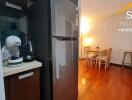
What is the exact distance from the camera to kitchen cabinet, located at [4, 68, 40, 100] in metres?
1.07

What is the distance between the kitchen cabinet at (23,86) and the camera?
107cm

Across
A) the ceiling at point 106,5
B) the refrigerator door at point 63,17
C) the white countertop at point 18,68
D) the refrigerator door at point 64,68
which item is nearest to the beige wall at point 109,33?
the ceiling at point 106,5

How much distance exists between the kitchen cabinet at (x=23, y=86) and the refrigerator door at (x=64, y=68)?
219 millimetres

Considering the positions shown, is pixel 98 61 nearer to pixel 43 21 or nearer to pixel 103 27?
pixel 103 27

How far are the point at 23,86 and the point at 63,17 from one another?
0.90 metres

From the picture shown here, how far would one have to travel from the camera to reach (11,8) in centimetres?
130

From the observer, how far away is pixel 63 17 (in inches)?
57.8

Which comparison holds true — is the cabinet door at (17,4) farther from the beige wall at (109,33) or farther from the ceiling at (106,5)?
the beige wall at (109,33)

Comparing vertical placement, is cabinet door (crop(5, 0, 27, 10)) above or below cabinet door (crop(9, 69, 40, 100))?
above

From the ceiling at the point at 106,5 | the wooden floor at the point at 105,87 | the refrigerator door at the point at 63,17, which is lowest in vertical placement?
the wooden floor at the point at 105,87

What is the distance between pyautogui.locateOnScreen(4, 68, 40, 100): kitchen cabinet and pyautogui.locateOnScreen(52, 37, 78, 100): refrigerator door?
0.72 feet

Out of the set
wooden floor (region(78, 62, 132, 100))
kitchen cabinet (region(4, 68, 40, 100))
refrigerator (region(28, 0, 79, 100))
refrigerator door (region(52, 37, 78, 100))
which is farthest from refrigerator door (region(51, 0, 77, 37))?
wooden floor (region(78, 62, 132, 100))

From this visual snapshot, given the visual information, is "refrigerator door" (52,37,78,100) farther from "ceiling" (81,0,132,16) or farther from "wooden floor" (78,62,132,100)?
"ceiling" (81,0,132,16)

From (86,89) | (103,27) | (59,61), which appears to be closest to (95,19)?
(103,27)
